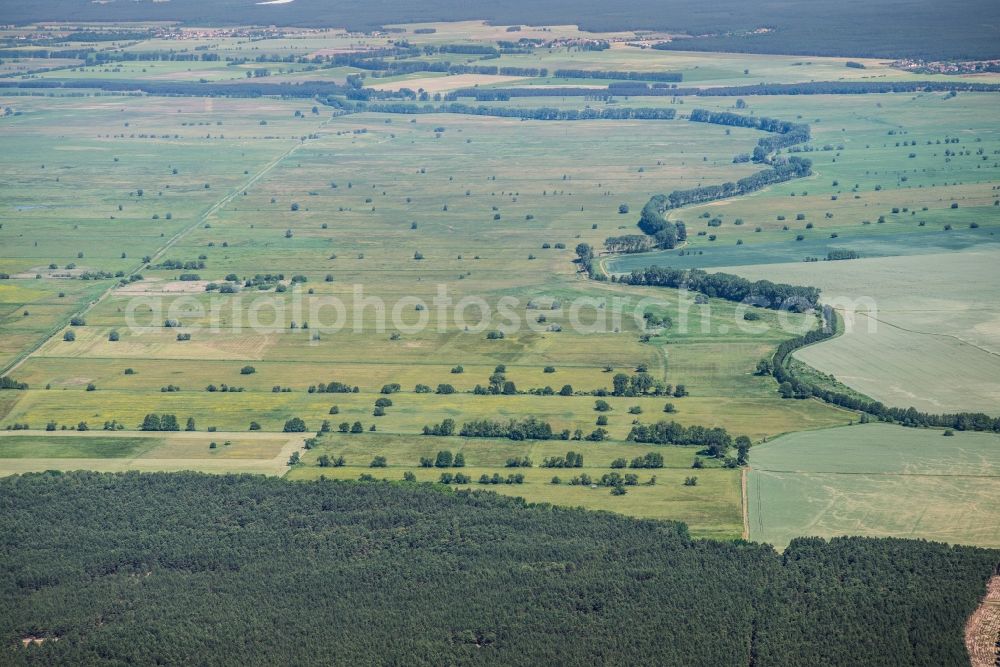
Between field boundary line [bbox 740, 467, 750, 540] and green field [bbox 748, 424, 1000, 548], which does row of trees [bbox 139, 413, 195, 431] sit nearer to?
field boundary line [bbox 740, 467, 750, 540]

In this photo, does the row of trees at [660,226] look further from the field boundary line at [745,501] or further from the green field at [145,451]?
the field boundary line at [745,501]

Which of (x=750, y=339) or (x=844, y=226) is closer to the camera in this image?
(x=750, y=339)

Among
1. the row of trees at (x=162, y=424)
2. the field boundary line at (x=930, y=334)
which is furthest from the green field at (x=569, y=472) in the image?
the field boundary line at (x=930, y=334)

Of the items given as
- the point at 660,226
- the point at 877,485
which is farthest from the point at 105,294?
the point at 877,485

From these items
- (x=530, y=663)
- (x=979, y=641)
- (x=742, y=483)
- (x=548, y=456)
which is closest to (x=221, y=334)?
(x=548, y=456)

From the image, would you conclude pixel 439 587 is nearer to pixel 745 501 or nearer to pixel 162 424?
pixel 745 501

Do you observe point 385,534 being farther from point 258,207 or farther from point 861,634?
Answer: point 258,207
